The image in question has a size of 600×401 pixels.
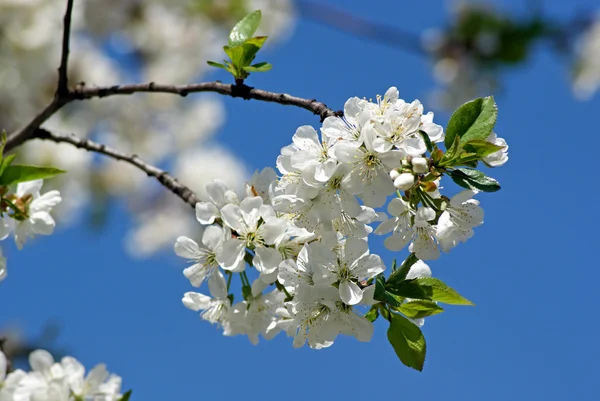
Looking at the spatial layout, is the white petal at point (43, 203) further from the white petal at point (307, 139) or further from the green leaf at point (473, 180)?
the green leaf at point (473, 180)

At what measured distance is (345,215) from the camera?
3.71 ft

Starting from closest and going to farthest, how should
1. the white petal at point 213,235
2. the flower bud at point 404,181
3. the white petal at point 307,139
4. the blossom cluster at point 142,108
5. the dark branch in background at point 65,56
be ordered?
the flower bud at point 404,181 → the white petal at point 307,139 → the white petal at point 213,235 → the dark branch in background at point 65,56 → the blossom cluster at point 142,108

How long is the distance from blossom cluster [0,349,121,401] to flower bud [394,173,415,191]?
74cm

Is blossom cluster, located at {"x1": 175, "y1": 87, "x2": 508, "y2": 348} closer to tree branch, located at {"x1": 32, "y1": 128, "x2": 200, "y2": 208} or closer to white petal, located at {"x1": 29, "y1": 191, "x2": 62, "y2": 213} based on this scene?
tree branch, located at {"x1": 32, "y1": 128, "x2": 200, "y2": 208}

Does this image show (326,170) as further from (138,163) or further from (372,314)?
(138,163)

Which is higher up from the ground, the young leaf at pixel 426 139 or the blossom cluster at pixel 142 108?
the blossom cluster at pixel 142 108

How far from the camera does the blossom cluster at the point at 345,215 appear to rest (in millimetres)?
1071

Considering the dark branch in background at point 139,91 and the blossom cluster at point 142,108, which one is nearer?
the dark branch in background at point 139,91

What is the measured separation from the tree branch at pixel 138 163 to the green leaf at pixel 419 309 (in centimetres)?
48

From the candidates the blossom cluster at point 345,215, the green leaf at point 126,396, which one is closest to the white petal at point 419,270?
the blossom cluster at point 345,215

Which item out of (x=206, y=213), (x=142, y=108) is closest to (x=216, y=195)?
(x=206, y=213)

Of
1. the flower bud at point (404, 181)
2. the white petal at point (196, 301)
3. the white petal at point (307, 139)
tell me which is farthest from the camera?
the white petal at point (196, 301)

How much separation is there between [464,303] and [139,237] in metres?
4.73

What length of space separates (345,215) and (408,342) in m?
0.24
